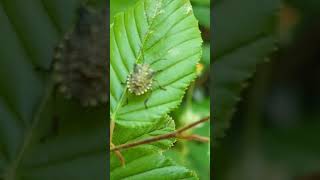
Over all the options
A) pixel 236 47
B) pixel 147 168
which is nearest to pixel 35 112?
pixel 147 168

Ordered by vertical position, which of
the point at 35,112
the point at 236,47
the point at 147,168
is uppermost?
the point at 236,47

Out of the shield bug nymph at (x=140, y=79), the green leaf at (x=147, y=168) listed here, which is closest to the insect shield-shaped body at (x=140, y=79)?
the shield bug nymph at (x=140, y=79)

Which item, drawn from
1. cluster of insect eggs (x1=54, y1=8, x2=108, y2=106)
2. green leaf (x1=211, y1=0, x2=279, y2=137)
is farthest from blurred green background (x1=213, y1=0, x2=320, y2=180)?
cluster of insect eggs (x1=54, y1=8, x2=108, y2=106)

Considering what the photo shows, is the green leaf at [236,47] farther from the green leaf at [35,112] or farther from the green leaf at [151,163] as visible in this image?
the green leaf at [35,112]

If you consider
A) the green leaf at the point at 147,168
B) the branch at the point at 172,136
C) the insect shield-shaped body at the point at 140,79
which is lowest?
the green leaf at the point at 147,168

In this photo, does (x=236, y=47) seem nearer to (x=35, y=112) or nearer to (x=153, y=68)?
(x=153, y=68)

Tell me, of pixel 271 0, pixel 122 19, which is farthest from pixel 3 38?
pixel 271 0

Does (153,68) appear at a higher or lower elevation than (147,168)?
higher
